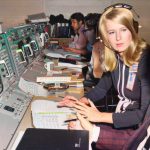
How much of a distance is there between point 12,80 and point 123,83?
0.75 meters

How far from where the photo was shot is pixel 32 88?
199cm

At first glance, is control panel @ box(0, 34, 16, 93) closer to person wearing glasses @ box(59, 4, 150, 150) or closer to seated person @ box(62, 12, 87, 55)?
person wearing glasses @ box(59, 4, 150, 150)

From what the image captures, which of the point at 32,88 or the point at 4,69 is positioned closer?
the point at 4,69

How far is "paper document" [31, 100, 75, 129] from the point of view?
1.39 meters

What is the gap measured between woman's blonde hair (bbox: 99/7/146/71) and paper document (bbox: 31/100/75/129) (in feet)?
1.31

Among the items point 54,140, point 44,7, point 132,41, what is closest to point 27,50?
point 132,41

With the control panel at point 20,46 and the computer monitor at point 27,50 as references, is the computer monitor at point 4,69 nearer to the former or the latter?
the control panel at point 20,46

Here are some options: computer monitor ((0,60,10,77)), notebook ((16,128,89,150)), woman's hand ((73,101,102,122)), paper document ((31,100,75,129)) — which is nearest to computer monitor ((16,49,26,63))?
computer monitor ((0,60,10,77))

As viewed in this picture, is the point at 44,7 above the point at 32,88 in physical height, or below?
below

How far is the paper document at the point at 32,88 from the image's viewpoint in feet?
6.35

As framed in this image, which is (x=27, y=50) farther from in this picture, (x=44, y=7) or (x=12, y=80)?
(x=44, y=7)

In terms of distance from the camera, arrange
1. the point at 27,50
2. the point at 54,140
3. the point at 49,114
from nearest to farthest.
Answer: the point at 54,140
the point at 49,114
the point at 27,50

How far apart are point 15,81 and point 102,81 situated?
598 millimetres

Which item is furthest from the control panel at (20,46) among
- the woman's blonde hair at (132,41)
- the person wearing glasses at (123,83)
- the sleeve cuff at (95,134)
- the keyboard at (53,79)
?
the sleeve cuff at (95,134)
